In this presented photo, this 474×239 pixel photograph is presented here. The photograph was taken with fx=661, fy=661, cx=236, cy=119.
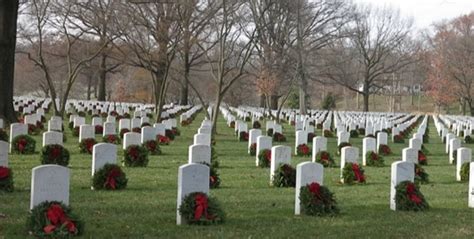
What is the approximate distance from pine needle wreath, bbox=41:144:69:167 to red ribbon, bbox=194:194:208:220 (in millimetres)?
6068

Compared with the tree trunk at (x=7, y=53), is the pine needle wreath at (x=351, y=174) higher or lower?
lower

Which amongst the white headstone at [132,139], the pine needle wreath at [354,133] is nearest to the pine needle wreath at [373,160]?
the white headstone at [132,139]

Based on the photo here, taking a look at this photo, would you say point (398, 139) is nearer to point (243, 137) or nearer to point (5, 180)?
point (243, 137)

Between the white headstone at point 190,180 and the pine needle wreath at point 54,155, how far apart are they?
234 inches

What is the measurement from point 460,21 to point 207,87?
2906 cm

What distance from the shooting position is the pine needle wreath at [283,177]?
1245 centimetres

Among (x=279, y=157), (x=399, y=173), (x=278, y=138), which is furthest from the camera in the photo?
(x=278, y=138)

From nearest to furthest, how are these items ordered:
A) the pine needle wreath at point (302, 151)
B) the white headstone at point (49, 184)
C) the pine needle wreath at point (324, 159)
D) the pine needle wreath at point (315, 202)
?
the white headstone at point (49, 184), the pine needle wreath at point (315, 202), the pine needle wreath at point (324, 159), the pine needle wreath at point (302, 151)

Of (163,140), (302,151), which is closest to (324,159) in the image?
(302,151)

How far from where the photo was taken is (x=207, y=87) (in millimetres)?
58312

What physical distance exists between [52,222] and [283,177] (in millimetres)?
5977

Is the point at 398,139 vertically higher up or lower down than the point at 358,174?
higher up

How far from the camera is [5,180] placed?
10.2 meters

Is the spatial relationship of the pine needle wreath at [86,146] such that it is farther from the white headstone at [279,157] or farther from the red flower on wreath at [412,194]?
the red flower on wreath at [412,194]
